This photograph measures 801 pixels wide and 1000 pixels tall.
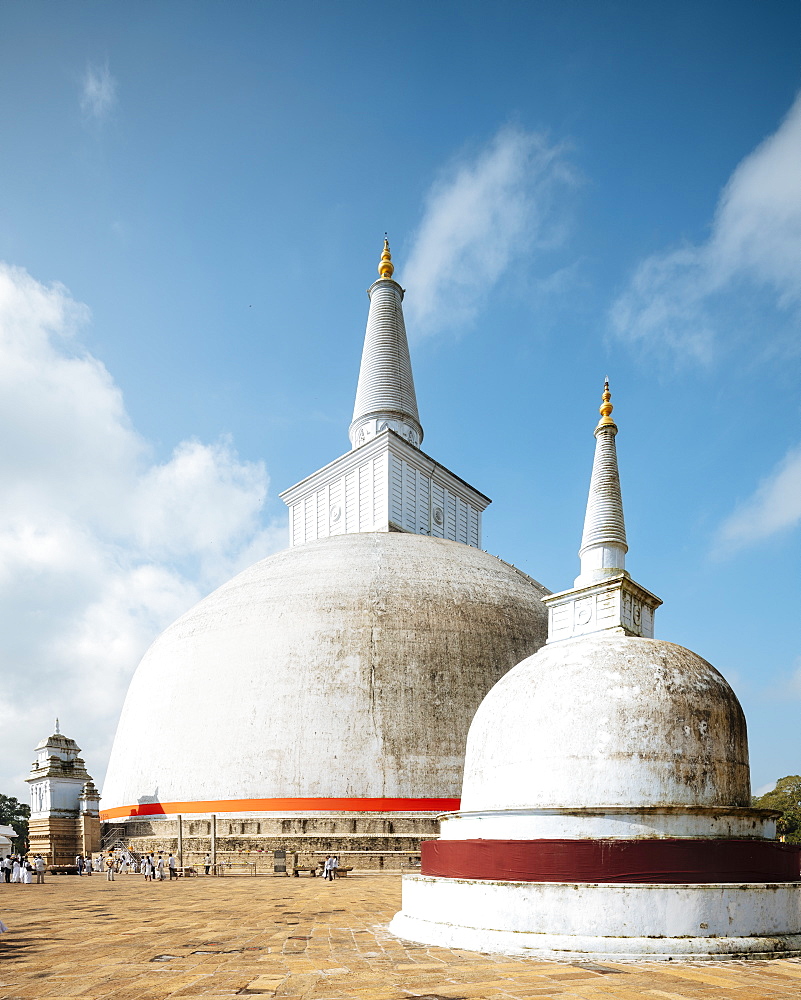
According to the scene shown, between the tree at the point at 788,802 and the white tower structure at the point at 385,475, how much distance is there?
1951 centimetres

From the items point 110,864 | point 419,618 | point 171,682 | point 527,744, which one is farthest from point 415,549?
point 527,744

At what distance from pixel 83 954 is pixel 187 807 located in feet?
48.0

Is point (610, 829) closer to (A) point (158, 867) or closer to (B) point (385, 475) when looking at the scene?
(A) point (158, 867)

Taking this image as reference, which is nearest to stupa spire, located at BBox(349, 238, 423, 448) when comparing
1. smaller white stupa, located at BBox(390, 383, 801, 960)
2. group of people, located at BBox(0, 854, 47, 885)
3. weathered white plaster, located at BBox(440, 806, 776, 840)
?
group of people, located at BBox(0, 854, 47, 885)

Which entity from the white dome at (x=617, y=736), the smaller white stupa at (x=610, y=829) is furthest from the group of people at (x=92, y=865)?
the white dome at (x=617, y=736)

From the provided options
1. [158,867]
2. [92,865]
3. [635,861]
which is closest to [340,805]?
[158,867]

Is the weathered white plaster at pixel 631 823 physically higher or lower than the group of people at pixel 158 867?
higher

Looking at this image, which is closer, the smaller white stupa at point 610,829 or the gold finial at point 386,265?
the smaller white stupa at point 610,829

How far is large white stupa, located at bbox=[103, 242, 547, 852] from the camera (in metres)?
21.7

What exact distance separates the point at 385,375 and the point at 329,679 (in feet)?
51.1

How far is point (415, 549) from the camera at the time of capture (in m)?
27.4

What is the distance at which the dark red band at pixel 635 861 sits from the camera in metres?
9.12

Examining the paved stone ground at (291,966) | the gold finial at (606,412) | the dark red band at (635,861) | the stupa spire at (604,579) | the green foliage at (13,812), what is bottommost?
the green foliage at (13,812)

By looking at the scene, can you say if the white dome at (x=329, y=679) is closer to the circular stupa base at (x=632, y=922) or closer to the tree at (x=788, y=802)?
the circular stupa base at (x=632, y=922)
